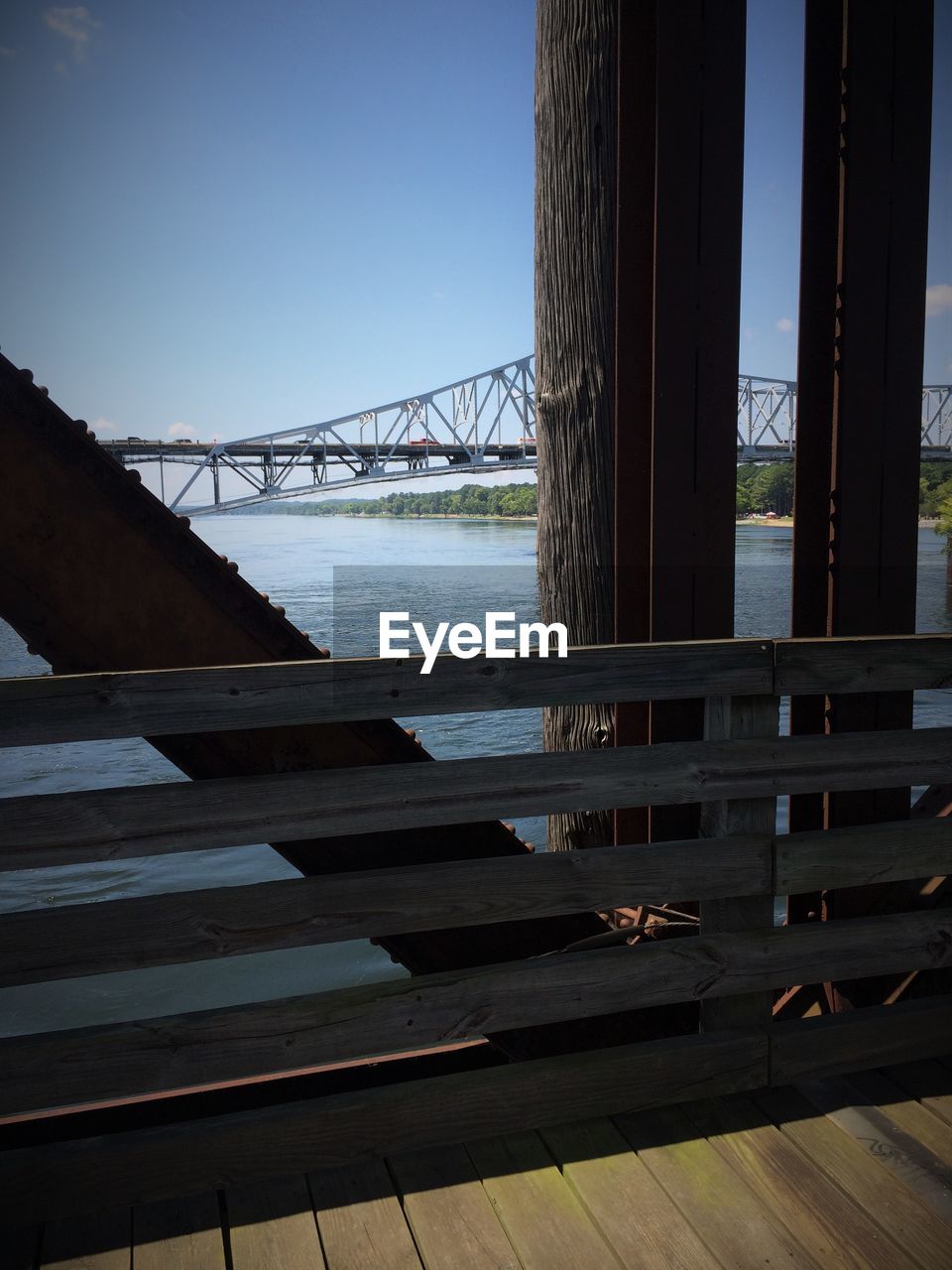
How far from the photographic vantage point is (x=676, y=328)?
6.96 feet

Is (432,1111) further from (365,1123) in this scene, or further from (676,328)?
(676,328)

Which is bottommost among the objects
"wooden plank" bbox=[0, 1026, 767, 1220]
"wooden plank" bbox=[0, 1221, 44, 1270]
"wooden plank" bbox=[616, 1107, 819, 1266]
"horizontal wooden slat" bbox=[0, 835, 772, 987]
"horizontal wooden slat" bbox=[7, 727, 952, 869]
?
"wooden plank" bbox=[0, 1221, 44, 1270]

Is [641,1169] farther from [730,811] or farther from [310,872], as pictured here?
[310,872]

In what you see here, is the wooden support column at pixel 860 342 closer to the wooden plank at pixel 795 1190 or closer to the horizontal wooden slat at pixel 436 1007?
the horizontal wooden slat at pixel 436 1007

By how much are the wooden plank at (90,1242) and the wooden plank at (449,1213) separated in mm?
455

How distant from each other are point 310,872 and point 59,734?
59 centimetres

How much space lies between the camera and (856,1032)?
207 centimetres

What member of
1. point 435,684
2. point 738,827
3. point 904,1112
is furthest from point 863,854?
point 435,684

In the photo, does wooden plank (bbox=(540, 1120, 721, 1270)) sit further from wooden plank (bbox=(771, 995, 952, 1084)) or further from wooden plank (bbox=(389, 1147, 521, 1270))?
wooden plank (bbox=(771, 995, 952, 1084))

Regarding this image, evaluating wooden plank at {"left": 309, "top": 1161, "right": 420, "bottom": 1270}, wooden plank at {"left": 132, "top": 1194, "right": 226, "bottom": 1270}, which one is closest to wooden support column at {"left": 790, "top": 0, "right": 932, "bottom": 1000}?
wooden plank at {"left": 309, "top": 1161, "right": 420, "bottom": 1270}

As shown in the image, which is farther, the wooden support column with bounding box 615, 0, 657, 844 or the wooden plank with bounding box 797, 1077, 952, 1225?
the wooden support column with bounding box 615, 0, 657, 844

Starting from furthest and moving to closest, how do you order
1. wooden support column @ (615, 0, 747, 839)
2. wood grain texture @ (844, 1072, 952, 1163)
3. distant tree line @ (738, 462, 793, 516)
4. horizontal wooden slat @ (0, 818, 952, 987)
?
distant tree line @ (738, 462, 793, 516) → wooden support column @ (615, 0, 747, 839) → wood grain texture @ (844, 1072, 952, 1163) → horizontal wooden slat @ (0, 818, 952, 987)

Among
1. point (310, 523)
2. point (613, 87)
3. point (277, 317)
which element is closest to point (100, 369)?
point (277, 317)

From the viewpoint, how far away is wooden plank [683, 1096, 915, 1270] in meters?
1.56
